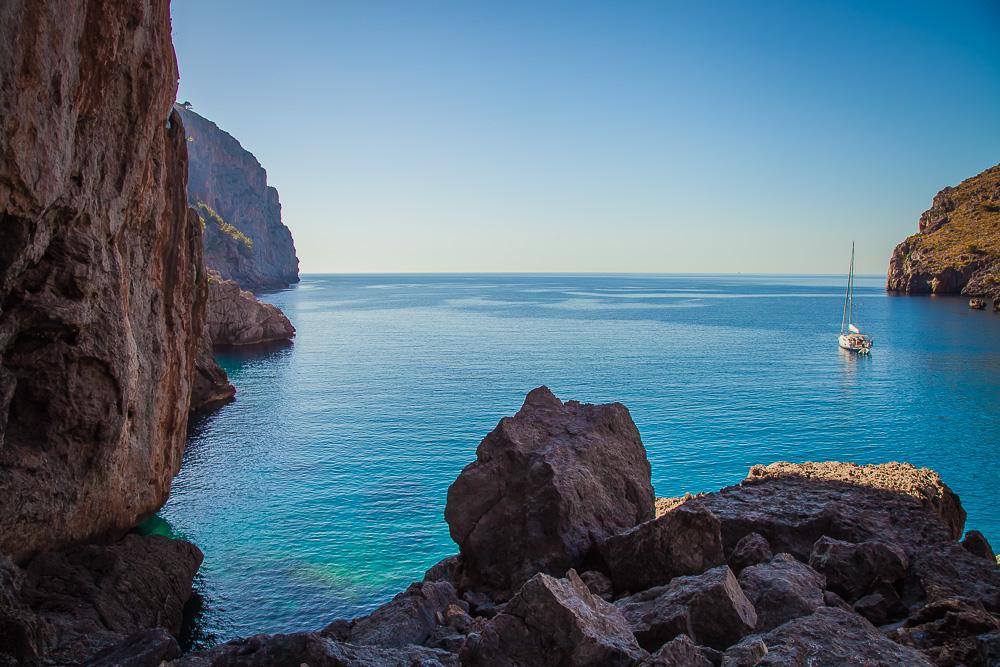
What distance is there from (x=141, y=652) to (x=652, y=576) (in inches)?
388

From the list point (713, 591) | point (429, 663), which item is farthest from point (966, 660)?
point (429, 663)

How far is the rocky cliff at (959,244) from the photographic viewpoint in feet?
481

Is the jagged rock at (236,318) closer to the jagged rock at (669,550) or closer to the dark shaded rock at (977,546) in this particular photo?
the jagged rock at (669,550)

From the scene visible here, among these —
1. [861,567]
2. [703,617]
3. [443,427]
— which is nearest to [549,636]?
[703,617]

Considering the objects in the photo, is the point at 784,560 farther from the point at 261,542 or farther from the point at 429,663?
the point at 261,542

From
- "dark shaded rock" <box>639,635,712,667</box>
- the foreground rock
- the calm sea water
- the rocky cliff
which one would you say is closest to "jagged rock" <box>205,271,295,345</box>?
the calm sea water

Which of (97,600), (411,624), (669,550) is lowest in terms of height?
(97,600)

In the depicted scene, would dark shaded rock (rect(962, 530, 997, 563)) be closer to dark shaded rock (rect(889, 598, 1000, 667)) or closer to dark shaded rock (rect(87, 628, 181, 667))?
dark shaded rock (rect(889, 598, 1000, 667))

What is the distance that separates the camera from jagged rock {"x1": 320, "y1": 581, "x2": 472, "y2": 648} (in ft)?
40.0

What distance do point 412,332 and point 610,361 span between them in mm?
41705

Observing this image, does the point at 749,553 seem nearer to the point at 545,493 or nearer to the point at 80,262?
the point at 545,493

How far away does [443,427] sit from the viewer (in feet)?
154

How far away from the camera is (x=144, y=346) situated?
78.1ft

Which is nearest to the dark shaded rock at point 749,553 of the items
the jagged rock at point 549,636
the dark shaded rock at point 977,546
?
the dark shaded rock at point 977,546
